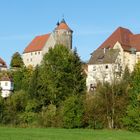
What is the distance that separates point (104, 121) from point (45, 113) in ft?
28.1

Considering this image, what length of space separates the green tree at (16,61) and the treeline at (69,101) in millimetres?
50173

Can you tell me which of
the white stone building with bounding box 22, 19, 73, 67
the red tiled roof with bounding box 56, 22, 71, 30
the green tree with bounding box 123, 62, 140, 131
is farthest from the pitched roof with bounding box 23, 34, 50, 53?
the green tree with bounding box 123, 62, 140, 131

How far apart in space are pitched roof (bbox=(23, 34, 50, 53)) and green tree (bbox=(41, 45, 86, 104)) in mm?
56712

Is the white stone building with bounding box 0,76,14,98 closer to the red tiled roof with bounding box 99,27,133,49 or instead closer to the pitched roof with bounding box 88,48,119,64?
the pitched roof with bounding box 88,48,119,64

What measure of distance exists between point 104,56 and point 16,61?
125 ft

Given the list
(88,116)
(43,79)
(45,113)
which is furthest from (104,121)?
(43,79)

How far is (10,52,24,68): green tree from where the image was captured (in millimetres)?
128500

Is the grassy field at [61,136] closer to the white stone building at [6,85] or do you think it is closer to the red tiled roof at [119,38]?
the red tiled roof at [119,38]

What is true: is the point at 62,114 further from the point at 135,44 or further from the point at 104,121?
the point at 135,44

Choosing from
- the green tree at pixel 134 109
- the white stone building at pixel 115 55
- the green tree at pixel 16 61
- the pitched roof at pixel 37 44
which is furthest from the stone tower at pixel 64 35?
the green tree at pixel 134 109

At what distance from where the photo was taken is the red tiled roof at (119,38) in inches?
3979

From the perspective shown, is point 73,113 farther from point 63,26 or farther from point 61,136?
point 63,26

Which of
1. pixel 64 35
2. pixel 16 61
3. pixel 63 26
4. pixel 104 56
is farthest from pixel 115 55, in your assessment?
pixel 16 61

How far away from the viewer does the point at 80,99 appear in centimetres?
6116
